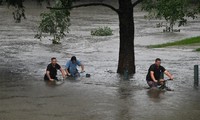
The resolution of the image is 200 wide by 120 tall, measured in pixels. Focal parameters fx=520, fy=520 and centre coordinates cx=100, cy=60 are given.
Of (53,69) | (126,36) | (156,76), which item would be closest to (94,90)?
(156,76)

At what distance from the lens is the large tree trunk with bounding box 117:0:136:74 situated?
75.6 feet

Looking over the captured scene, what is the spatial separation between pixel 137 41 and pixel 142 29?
12732mm

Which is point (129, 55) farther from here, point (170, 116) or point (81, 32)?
point (81, 32)

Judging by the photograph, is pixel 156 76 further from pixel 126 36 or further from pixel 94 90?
pixel 126 36

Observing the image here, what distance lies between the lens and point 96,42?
4228 centimetres

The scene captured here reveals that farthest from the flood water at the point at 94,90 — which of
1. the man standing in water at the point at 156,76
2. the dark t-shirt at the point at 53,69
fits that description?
the dark t-shirt at the point at 53,69

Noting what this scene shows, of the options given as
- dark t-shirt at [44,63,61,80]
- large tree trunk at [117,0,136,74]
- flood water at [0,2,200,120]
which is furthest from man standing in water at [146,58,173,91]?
large tree trunk at [117,0,136,74]

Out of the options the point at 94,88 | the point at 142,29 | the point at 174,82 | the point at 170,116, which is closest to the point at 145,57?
the point at 174,82

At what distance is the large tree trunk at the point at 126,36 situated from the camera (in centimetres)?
2305

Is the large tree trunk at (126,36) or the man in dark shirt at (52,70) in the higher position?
the large tree trunk at (126,36)

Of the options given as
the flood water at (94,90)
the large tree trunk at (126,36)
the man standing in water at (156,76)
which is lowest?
the flood water at (94,90)

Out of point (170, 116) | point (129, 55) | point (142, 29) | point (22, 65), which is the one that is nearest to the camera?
point (170, 116)

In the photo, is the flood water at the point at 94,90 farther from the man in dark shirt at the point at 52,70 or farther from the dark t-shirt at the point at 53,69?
the dark t-shirt at the point at 53,69

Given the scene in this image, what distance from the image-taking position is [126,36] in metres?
23.4
